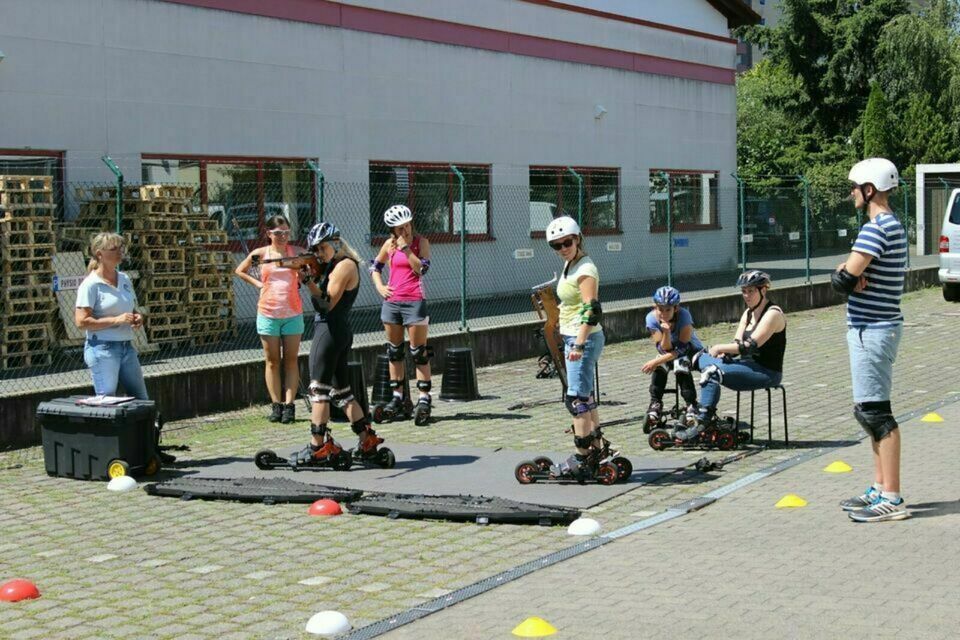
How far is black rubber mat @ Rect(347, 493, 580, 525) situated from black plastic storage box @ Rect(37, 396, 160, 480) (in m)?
2.08

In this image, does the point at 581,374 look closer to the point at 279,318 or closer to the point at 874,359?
the point at 874,359

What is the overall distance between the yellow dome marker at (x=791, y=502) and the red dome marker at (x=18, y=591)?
4.51 metres

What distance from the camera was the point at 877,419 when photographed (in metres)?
7.97

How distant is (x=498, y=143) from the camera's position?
25.9m

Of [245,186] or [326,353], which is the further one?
[245,186]

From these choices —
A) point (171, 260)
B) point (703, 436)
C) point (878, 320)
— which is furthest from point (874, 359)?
point (171, 260)

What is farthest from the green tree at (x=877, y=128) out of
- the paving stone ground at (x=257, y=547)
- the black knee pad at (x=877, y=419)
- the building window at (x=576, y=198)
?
the black knee pad at (x=877, y=419)

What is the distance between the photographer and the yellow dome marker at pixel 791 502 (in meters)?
8.55

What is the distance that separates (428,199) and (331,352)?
1394cm

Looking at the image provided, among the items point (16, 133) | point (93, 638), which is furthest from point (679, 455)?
point (16, 133)

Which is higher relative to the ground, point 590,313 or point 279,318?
point 590,313

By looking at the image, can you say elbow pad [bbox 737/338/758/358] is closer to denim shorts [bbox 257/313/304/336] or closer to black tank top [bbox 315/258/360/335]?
black tank top [bbox 315/258/360/335]

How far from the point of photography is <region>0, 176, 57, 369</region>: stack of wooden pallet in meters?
15.0

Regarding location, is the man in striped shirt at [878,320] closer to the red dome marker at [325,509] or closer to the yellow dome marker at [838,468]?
the yellow dome marker at [838,468]
